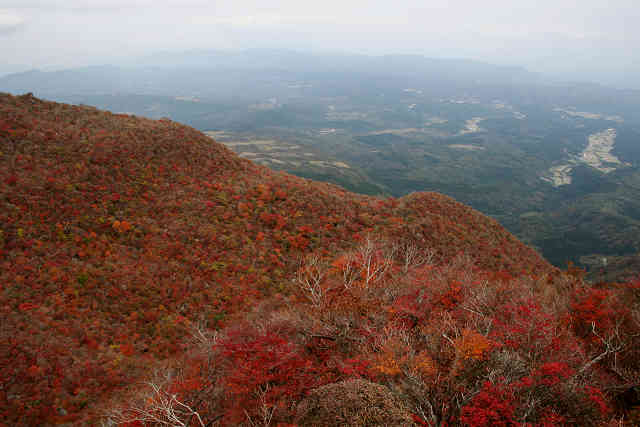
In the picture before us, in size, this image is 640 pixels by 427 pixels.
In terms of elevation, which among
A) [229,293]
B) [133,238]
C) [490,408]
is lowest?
[229,293]

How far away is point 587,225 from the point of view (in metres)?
173

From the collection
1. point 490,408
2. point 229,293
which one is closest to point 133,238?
point 229,293

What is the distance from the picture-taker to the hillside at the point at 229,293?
38.7 ft

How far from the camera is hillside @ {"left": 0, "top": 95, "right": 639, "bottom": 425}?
1180cm

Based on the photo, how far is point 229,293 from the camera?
2397 centimetres

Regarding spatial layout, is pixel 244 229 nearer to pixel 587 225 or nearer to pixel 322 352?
pixel 322 352

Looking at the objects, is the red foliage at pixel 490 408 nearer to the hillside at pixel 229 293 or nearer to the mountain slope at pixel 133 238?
the hillside at pixel 229 293

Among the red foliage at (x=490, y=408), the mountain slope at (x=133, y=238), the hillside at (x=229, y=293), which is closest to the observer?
the red foliage at (x=490, y=408)

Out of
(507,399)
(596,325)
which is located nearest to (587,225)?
(596,325)

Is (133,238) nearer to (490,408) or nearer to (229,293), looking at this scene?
(229,293)

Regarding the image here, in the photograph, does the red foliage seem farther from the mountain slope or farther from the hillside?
the mountain slope

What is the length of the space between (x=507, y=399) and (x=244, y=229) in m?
→ 26.3

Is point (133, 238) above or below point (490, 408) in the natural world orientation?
below

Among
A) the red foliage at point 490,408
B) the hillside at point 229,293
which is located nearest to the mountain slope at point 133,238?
the hillside at point 229,293
